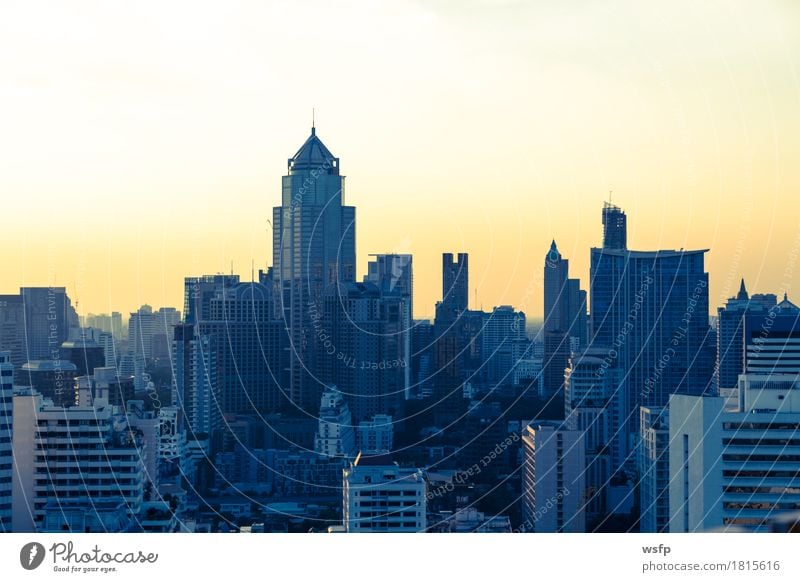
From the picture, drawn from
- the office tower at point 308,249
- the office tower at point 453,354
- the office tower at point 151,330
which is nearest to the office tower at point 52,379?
the office tower at point 151,330

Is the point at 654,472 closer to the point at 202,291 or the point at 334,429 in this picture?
the point at 334,429

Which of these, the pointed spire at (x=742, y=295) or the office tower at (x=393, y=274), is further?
the pointed spire at (x=742, y=295)

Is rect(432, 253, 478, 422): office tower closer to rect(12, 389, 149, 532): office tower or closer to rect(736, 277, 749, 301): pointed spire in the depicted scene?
rect(736, 277, 749, 301): pointed spire

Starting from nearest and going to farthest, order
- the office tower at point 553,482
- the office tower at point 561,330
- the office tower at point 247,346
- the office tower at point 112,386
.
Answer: the office tower at point 553,482 → the office tower at point 112,386 → the office tower at point 561,330 → the office tower at point 247,346

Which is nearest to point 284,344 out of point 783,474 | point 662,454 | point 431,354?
point 431,354

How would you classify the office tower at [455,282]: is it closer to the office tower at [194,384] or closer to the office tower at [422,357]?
the office tower at [422,357]

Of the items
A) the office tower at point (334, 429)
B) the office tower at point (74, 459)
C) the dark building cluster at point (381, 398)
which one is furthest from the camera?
the office tower at point (334, 429)
